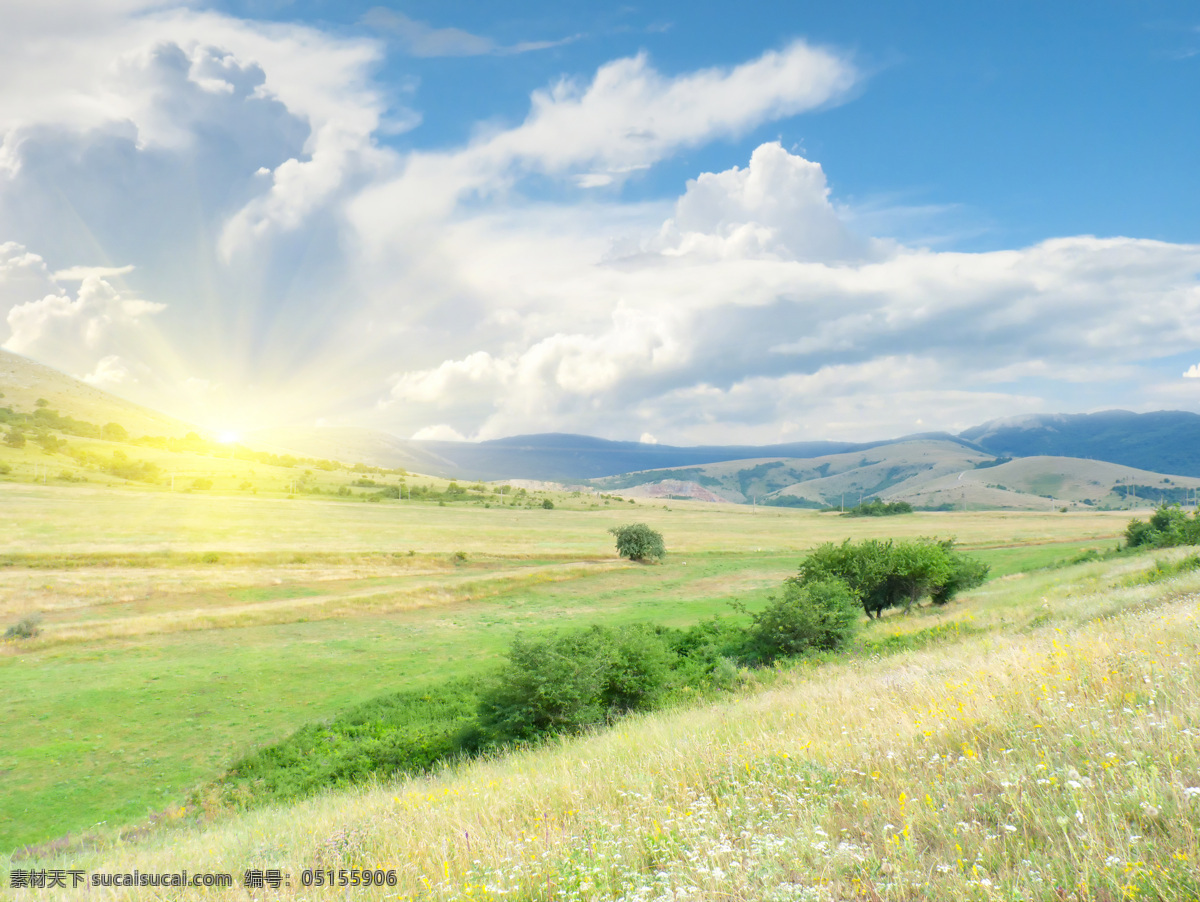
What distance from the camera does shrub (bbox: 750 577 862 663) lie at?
30.5 meters

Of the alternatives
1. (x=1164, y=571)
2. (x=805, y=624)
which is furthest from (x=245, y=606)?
(x=1164, y=571)

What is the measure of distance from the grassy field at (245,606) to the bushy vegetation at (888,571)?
8269 millimetres

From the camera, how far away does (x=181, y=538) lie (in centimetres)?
7962

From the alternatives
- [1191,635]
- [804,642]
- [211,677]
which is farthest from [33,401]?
[1191,635]

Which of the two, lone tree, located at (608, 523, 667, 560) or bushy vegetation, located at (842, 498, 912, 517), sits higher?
lone tree, located at (608, 523, 667, 560)

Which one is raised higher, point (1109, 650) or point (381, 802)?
point (1109, 650)

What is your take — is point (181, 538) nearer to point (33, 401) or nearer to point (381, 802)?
point (381, 802)

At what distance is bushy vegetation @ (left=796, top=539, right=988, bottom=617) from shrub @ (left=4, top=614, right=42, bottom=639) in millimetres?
52339

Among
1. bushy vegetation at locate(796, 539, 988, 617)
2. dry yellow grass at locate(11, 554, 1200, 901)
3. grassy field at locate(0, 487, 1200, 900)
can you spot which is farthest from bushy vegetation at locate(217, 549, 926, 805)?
dry yellow grass at locate(11, 554, 1200, 901)

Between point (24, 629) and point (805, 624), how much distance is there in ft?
164

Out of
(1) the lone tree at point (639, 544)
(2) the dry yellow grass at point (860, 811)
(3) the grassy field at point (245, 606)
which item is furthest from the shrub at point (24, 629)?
(1) the lone tree at point (639, 544)

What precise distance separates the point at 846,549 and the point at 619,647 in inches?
903

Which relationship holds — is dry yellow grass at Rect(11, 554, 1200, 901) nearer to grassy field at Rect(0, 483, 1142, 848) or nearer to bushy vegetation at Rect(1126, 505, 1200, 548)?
grassy field at Rect(0, 483, 1142, 848)

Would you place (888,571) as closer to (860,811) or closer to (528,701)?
(528,701)
